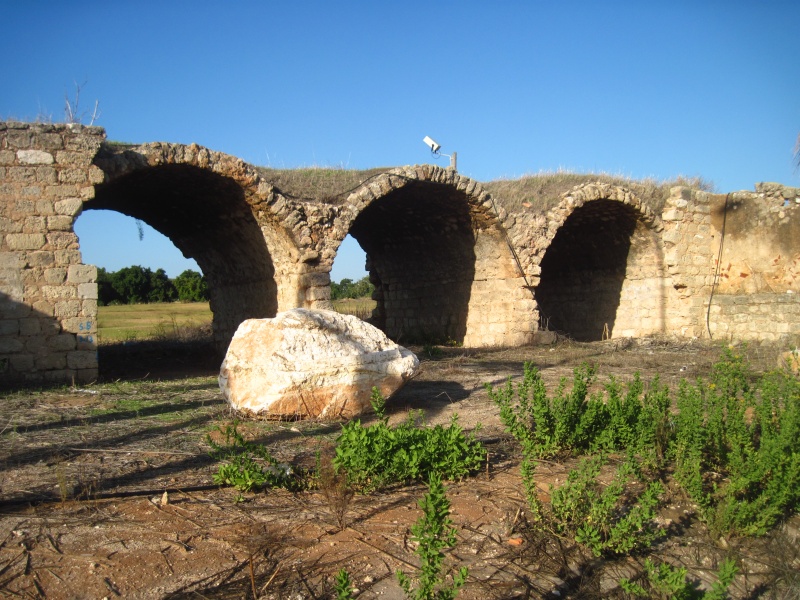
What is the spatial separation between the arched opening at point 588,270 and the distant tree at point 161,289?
19194 mm

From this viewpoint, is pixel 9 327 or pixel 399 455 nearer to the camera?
pixel 399 455

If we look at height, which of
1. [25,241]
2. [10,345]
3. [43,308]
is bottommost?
[10,345]

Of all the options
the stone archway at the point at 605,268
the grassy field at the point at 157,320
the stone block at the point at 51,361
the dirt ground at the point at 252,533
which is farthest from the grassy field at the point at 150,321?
the dirt ground at the point at 252,533

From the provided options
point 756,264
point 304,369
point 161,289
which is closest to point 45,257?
point 304,369

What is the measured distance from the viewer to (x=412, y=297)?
46.6 feet

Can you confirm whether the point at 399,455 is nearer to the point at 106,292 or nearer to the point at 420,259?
the point at 420,259

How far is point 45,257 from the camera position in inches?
324

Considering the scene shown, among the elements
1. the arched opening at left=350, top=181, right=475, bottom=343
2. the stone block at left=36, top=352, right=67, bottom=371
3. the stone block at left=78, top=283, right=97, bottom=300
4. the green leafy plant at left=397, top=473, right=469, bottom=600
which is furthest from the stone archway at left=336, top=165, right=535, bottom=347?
the green leafy plant at left=397, top=473, right=469, bottom=600

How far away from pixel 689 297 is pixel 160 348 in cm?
1027

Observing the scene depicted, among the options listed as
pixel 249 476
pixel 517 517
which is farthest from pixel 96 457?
pixel 517 517

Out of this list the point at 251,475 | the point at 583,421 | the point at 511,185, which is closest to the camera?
the point at 251,475

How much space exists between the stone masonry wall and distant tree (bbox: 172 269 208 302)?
20.2 m

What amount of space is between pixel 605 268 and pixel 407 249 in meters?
4.21

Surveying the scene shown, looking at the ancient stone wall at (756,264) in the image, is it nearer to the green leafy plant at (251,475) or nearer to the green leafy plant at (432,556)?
the green leafy plant at (251,475)
